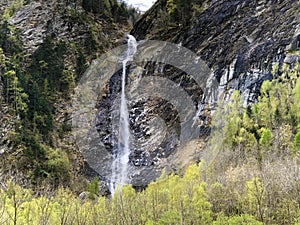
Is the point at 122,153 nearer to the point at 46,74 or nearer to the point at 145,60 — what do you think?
the point at 145,60

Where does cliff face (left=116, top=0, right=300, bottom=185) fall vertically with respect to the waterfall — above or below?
above

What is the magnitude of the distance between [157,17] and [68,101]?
56.6ft

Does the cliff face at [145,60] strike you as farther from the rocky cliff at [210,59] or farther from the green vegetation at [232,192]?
the green vegetation at [232,192]

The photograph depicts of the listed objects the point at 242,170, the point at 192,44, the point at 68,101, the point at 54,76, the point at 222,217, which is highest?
the point at 192,44

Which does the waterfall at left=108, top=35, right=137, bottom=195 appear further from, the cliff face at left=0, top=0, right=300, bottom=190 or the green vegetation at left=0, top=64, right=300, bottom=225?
the green vegetation at left=0, top=64, right=300, bottom=225

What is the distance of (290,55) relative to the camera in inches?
1140

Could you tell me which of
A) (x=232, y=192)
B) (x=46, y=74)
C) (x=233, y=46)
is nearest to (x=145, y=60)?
(x=46, y=74)

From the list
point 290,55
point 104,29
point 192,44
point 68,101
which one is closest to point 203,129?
point 290,55

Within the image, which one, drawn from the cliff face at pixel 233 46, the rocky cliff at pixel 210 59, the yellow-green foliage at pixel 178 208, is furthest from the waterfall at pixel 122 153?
the yellow-green foliage at pixel 178 208

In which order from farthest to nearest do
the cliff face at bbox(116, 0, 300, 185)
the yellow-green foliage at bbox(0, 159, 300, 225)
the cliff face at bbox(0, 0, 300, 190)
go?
the cliff face at bbox(0, 0, 300, 190), the cliff face at bbox(116, 0, 300, 185), the yellow-green foliage at bbox(0, 159, 300, 225)

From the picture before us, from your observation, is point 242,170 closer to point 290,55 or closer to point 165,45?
point 290,55

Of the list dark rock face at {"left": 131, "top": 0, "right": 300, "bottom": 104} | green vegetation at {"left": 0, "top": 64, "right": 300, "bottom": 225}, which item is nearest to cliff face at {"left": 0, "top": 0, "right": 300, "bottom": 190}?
dark rock face at {"left": 131, "top": 0, "right": 300, "bottom": 104}

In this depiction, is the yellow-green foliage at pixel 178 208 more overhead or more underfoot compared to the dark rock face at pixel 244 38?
more underfoot

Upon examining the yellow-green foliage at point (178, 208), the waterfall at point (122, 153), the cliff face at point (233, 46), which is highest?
the cliff face at point (233, 46)
